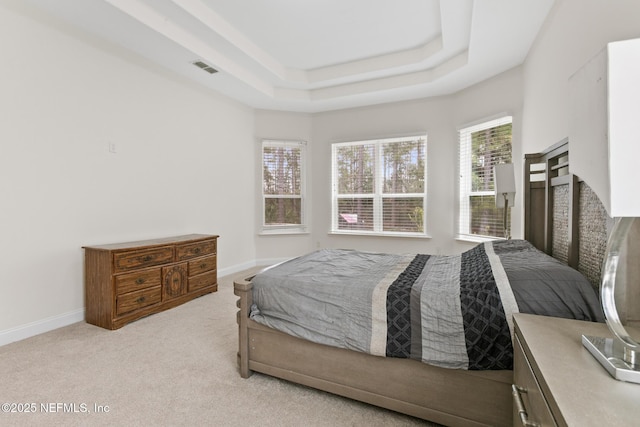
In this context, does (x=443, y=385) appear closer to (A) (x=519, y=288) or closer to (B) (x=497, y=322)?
(B) (x=497, y=322)

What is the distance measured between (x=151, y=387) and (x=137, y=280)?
138cm

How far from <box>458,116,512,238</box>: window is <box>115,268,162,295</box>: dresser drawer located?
4.09 meters

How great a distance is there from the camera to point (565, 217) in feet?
6.48

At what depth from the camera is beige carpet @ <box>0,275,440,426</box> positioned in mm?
1674

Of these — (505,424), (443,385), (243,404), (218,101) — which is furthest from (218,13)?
(505,424)

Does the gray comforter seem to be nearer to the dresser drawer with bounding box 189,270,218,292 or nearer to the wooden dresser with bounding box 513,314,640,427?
the wooden dresser with bounding box 513,314,640,427

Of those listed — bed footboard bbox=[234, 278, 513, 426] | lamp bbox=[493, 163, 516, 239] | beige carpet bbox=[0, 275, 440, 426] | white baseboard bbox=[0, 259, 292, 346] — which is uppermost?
lamp bbox=[493, 163, 516, 239]

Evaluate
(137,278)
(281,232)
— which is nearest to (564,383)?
(137,278)

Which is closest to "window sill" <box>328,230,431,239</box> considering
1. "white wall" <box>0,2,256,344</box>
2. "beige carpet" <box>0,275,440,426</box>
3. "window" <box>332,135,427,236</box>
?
"window" <box>332,135,427,236</box>

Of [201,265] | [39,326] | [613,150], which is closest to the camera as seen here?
[613,150]

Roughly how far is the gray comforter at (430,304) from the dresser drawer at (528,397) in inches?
9.1

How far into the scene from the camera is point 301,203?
18.5 ft

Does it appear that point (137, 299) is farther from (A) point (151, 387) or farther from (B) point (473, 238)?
(B) point (473, 238)

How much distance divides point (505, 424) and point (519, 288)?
0.62 metres
